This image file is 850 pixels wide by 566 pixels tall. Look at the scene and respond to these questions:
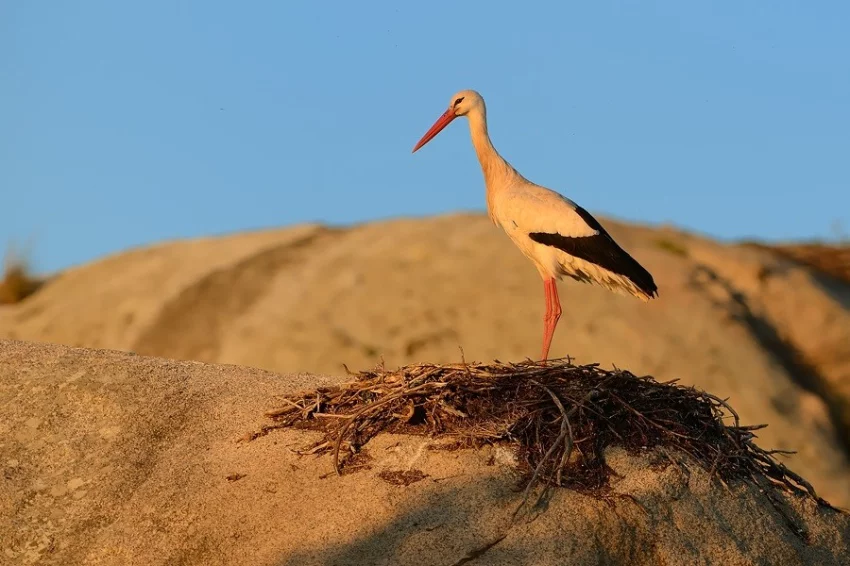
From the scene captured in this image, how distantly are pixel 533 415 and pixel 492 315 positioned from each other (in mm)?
11416

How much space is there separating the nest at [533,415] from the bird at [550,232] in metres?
1.74

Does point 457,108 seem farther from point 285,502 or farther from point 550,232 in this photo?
point 285,502

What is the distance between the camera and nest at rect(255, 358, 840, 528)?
7.37 metres

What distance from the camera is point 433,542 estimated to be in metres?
6.79

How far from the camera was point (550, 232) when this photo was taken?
383 inches

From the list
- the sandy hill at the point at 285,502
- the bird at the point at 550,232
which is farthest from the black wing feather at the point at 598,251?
the sandy hill at the point at 285,502

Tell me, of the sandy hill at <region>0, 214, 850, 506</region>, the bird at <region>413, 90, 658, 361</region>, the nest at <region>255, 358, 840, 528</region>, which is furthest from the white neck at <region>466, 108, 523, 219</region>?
the sandy hill at <region>0, 214, 850, 506</region>

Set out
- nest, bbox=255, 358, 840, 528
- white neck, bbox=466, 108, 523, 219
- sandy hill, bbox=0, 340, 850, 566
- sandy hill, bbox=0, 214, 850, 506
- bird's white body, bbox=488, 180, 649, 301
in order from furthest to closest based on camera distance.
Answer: sandy hill, bbox=0, 214, 850, 506
white neck, bbox=466, 108, 523, 219
bird's white body, bbox=488, 180, 649, 301
nest, bbox=255, 358, 840, 528
sandy hill, bbox=0, 340, 850, 566

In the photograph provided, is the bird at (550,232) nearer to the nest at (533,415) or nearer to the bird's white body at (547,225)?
the bird's white body at (547,225)

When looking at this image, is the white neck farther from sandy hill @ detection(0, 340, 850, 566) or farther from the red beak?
sandy hill @ detection(0, 340, 850, 566)

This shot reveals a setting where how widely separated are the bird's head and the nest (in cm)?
307

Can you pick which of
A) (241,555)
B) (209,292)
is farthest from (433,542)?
(209,292)

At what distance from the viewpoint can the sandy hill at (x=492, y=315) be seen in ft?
58.5

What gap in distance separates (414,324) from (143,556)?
11.9 m
